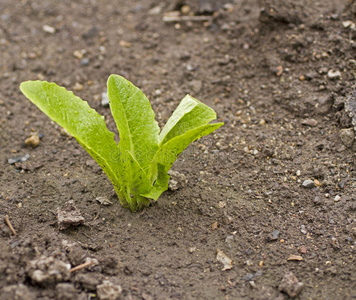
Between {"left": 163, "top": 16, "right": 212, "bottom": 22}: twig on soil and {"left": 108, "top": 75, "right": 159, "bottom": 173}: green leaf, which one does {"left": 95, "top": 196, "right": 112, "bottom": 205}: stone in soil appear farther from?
{"left": 163, "top": 16, "right": 212, "bottom": 22}: twig on soil

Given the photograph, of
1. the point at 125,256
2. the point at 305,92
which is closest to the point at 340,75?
the point at 305,92

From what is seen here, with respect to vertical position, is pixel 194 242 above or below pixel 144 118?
below

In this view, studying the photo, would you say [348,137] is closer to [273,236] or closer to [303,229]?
[303,229]

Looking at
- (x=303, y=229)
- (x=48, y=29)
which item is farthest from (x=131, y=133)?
(x=48, y=29)

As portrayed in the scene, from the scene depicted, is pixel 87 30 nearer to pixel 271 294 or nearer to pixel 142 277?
pixel 142 277

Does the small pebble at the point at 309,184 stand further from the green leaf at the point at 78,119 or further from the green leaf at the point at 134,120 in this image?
the green leaf at the point at 78,119

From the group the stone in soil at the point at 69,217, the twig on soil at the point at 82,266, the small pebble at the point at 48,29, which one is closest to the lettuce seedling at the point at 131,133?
the stone in soil at the point at 69,217
